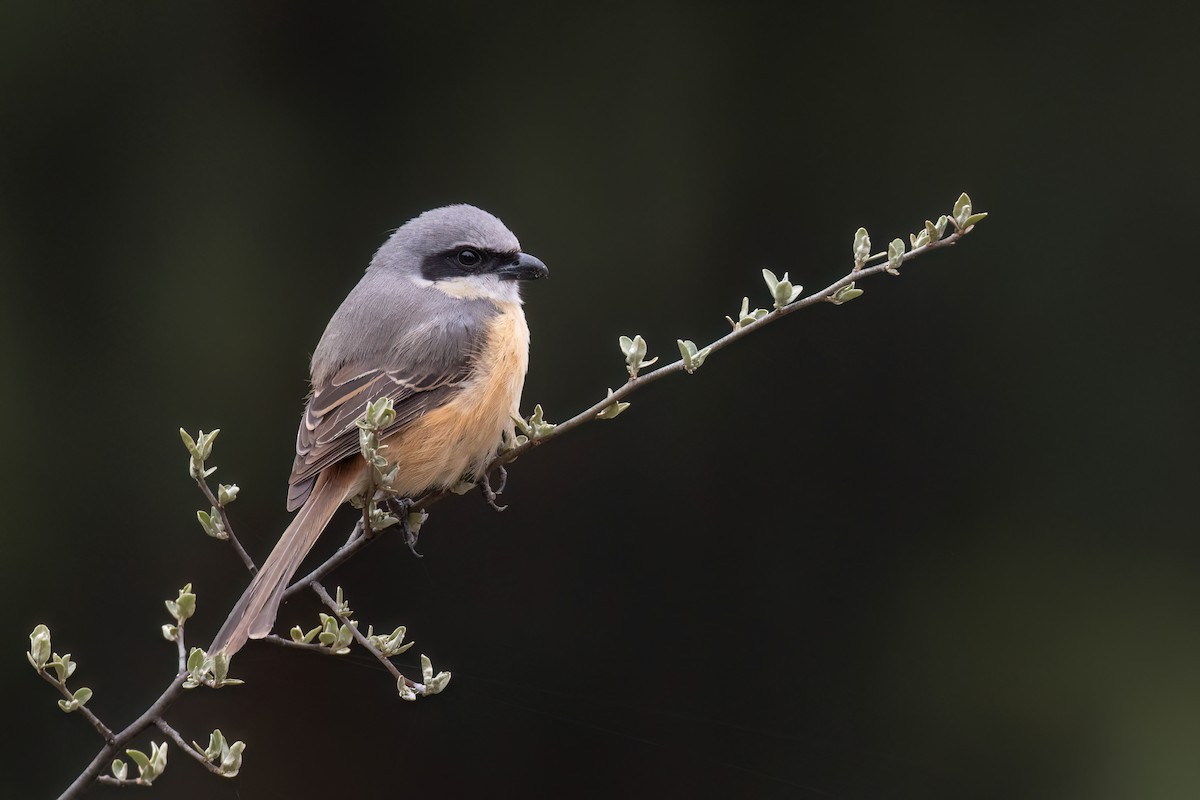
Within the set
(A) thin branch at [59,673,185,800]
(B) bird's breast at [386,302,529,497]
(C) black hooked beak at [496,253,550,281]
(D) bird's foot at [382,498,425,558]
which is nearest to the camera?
(A) thin branch at [59,673,185,800]

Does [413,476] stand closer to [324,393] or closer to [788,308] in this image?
[324,393]

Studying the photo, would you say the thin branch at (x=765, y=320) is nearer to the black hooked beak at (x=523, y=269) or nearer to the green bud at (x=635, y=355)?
the green bud at (x=635, y=355)

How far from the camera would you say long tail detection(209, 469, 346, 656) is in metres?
1.88

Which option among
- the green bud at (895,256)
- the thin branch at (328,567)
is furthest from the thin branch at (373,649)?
the green bud at (895,256)

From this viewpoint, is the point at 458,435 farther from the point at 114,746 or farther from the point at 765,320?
the point at 114,746

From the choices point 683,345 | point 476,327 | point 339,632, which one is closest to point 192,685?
point 339,632

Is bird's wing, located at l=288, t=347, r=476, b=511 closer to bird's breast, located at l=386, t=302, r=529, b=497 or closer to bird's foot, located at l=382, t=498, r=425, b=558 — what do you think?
bird's breast, located at l=386, t=302, r=529, b=497

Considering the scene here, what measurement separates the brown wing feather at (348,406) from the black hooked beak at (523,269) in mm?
302

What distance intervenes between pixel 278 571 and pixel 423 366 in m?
0.74

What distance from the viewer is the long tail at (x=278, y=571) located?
188cm

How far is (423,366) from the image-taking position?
2734 millimetres

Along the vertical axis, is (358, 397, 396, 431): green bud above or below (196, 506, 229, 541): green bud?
above

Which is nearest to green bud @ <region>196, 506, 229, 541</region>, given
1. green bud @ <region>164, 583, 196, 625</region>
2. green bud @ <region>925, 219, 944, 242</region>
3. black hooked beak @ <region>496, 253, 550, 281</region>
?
green bud @ <region>164, 583, 196, 625</region>

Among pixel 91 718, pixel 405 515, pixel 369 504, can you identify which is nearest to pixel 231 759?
pixel 91 718
